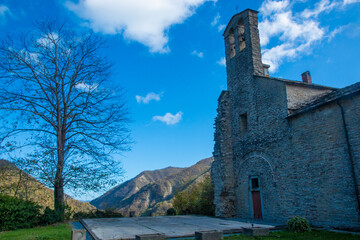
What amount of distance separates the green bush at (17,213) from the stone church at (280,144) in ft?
34.5

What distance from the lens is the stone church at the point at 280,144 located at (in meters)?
10.3

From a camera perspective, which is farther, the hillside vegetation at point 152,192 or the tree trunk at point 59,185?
the hillside vegetation at point 152,192

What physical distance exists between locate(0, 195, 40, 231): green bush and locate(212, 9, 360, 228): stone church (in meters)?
10.5

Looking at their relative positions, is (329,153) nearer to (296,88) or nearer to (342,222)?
(342,222)

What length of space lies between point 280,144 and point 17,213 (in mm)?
13332

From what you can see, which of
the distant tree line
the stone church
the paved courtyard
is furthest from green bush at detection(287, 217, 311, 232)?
the distant tree line

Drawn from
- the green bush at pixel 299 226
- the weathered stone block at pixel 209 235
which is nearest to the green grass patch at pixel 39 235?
the weathered stone block at pixel 209 235

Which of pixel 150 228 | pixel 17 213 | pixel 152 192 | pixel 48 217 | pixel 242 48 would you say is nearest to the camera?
pixel 150 228

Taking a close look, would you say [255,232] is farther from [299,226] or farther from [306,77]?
[306,77]

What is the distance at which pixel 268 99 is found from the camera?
14.6 m

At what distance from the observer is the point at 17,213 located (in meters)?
12.0

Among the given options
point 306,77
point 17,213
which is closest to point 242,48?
point 306,77

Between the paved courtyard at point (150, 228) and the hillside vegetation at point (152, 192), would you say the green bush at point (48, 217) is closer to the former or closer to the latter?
the paved courtyard at point (150, 228)

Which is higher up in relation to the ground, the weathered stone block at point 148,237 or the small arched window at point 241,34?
the small arched window at point 241,34
